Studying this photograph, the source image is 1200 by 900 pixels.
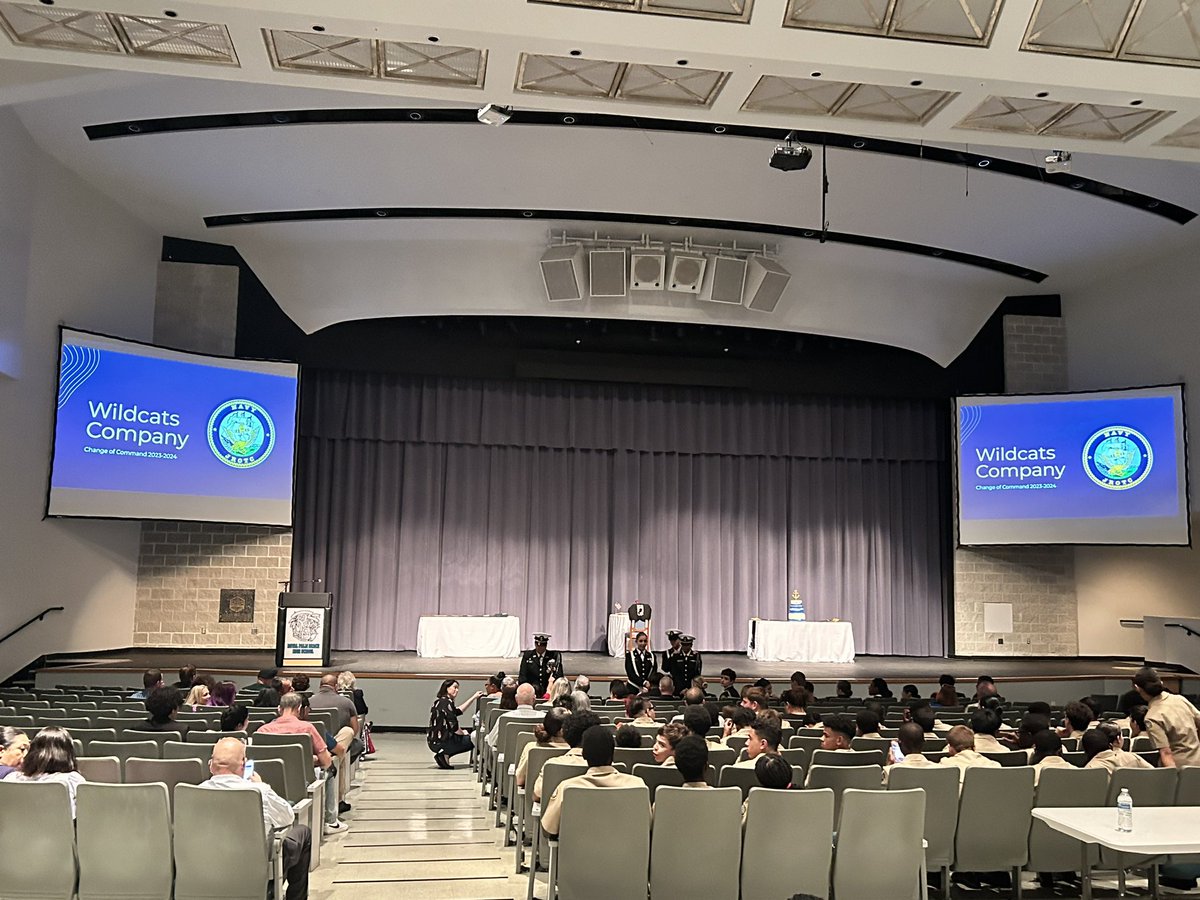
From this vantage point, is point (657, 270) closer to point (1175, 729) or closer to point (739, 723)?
point (739, 723)

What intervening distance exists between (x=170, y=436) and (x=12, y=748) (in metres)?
9.22

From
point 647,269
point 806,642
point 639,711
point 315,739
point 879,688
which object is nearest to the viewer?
point 315,739

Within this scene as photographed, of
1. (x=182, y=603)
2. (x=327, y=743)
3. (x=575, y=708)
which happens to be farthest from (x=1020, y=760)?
(x=182, y=603)

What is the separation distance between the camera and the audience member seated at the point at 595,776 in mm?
4871

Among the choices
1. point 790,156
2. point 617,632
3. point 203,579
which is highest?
point 790,156

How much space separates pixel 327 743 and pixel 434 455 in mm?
11045

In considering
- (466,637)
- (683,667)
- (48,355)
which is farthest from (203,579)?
(683,667)

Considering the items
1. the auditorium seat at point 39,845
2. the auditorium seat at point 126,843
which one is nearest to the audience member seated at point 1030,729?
the auditorium seat at point 126,843

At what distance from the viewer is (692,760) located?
4.89 meters

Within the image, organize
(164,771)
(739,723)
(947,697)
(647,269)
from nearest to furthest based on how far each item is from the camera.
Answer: (164,771) → (739,723) → (947,697) → (647,269)

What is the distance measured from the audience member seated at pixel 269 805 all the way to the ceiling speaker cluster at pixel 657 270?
11.0 m

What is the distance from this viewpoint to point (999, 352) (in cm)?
1762

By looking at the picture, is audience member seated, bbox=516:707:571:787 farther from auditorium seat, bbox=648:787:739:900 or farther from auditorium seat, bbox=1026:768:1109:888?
auditorium seat, bbox=1026:768:1109:888

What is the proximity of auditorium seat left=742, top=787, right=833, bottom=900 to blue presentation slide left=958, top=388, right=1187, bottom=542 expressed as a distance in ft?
40.8
